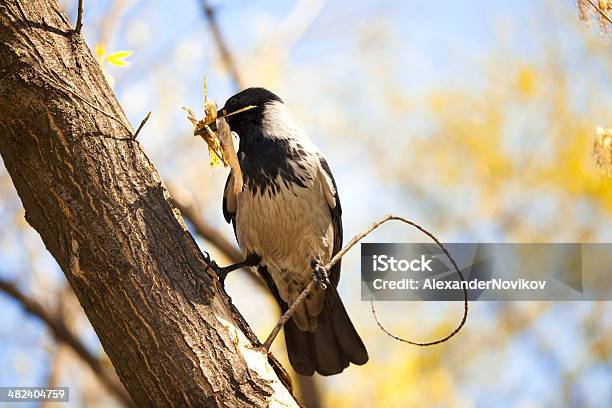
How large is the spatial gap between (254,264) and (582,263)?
163 inches

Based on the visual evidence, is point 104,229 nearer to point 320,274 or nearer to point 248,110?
point 320,274

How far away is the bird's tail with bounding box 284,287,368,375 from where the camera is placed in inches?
185

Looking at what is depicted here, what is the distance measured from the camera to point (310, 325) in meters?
4.89

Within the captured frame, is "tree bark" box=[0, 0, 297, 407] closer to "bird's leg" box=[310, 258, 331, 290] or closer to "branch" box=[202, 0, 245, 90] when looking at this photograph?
"bird's leg" box=[310, 258, 331, 290]

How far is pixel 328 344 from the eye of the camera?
4762 millimetres

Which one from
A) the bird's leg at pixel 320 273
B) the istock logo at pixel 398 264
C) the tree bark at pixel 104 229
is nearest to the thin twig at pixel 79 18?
the tree bark at pixel 104 229

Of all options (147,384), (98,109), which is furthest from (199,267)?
(98,109)

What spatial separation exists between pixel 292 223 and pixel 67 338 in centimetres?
242

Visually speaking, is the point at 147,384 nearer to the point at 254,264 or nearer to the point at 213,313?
the point at 213,313
